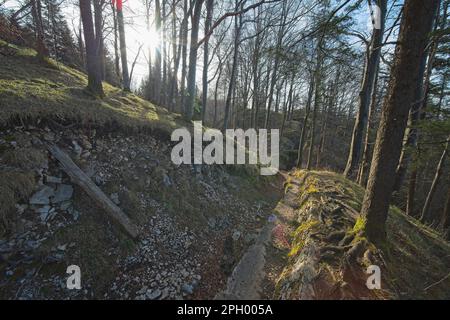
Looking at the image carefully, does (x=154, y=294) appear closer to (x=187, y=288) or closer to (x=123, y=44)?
(x=187, y=288)

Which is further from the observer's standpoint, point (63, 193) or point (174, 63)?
point (174, 63)

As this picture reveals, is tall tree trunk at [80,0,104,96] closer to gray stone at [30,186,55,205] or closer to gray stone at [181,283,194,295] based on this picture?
gray stone at [30,186,55,205]

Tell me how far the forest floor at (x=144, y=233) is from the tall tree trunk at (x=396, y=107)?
1.64 ft

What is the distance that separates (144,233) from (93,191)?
1305 mm

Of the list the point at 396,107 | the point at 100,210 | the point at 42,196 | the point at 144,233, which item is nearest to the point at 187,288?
the point at 144,233

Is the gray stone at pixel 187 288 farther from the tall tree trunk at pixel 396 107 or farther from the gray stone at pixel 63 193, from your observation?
the tall tree trunk at pixel 396 107

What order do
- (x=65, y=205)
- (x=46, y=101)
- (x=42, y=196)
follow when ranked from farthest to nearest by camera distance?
1. (x=46, y=101)
2. (x=65, y=205)
3. (x=42, y=196)

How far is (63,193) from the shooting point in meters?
3.63

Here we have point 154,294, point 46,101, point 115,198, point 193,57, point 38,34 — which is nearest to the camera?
point 154,294

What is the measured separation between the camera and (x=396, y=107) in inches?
113

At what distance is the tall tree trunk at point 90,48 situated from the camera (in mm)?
6184

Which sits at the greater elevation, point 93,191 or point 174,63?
point 174,63

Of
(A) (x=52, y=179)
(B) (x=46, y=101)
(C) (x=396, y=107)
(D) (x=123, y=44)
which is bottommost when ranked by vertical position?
(A) (x=52, y=179)

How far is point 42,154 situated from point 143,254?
2.70 metres
